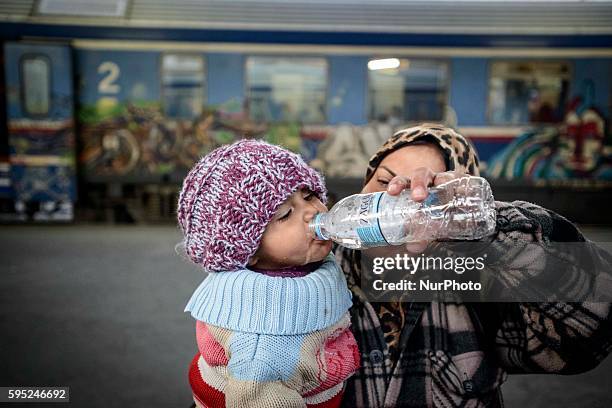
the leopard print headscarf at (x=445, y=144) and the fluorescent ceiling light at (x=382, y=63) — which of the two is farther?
the fluorescent ceiling light at (x=382, y=63)

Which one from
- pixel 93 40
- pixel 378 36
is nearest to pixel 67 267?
pixel 93 40

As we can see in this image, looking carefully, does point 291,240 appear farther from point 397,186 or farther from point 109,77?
point 109,77

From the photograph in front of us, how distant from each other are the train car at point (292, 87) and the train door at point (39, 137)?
0.07 feet

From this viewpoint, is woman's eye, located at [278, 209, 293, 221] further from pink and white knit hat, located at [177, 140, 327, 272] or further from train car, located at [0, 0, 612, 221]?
train car, located at [0, 0, 612, 221]

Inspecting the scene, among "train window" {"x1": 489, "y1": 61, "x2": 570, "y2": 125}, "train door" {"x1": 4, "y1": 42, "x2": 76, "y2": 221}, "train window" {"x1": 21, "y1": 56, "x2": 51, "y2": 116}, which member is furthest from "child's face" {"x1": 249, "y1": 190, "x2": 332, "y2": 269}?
"train window" {"x1": 21, "y1": 56, "x2": 51, "y2": 116}

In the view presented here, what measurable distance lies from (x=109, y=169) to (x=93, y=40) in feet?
6.45

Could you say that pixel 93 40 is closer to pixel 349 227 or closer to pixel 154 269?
pixel 154 269

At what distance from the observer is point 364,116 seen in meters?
7.70

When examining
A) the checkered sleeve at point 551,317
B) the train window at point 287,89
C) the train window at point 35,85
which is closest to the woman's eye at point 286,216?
the checkered sleeve at point 551,317

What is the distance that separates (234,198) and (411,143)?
1.79ft

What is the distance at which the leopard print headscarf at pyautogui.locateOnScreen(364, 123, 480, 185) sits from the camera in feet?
4.54

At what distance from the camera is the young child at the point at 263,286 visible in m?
1.16

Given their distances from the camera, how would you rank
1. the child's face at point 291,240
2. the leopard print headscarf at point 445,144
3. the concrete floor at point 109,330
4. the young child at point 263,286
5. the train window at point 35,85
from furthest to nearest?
1. the train window at point 35,85
2. the concrete floor at point 109,330
3. the leopard print headscarf at point 445,144
4. the child's face at point 291,240
5. the young child at point 263,286

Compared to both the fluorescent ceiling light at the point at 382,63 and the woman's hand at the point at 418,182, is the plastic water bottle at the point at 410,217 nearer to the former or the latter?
the woman's hand at the point at 418,182
